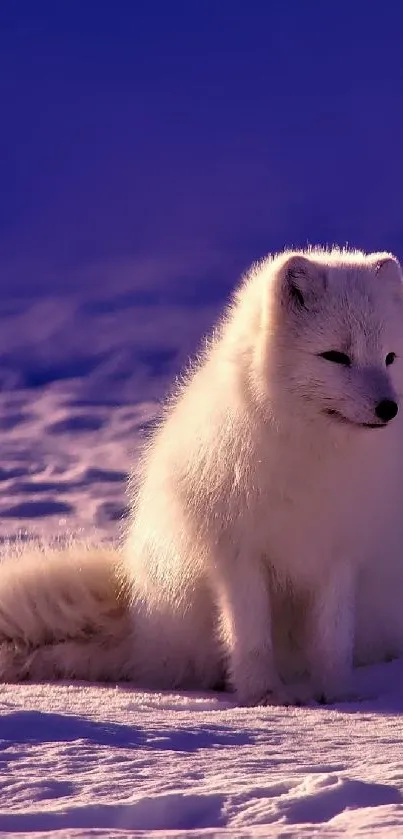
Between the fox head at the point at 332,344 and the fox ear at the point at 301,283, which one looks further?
the fox ear at the point at 301,283

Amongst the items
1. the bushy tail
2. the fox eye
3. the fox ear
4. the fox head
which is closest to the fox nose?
the fox head

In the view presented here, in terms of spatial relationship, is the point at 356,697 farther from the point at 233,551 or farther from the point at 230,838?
the point at 230,838

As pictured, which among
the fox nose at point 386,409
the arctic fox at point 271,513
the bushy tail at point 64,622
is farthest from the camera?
the bushy tail at point 64,622

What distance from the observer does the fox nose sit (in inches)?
128

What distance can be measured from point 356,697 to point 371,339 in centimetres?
109

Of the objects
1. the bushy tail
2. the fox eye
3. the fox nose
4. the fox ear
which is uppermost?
the fox ear

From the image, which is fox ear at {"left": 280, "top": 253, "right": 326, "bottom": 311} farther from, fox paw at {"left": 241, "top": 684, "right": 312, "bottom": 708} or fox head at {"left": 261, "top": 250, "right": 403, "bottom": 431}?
fox paw at {"left": 241, "top": 684, "right": 312, "bottom": 708}

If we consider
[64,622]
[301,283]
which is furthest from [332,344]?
[64,622]

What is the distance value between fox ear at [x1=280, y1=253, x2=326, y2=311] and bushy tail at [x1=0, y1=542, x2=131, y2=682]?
4.35 feet

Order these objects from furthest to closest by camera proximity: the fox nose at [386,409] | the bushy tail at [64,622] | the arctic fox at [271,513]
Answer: the bushy tail at [64,622] → the arctic fox at [271,513] → the fox nose at [386,409]

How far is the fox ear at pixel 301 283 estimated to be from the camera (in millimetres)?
3424

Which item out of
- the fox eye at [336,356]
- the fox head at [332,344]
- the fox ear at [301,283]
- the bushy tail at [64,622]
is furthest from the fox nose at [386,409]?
the bushy tail at [64,622]

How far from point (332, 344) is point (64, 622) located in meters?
1.47

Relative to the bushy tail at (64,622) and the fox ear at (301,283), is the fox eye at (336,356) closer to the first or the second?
the fox ear at (301,283)
